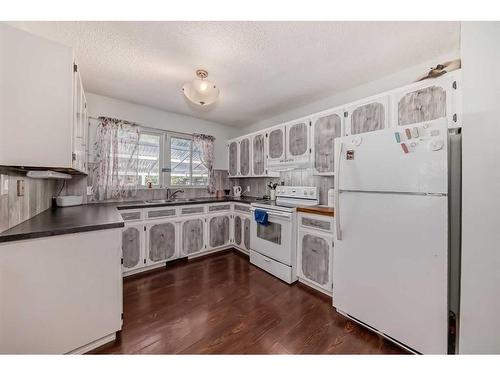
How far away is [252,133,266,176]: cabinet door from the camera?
333cm

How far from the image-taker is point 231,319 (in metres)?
1.74

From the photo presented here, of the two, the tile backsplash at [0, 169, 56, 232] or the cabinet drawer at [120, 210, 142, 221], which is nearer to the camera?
the tile backsplash at [0, 169, 56, 232]

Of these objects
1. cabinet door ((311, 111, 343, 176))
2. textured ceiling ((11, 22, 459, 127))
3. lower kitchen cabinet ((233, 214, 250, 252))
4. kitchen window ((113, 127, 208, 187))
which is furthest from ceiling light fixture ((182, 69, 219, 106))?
lower kitchen cabinet ((233, 214, 250, 252))

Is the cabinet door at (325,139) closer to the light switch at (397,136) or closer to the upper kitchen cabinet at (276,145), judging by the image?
the upper kitchen cabinet at (276,145)

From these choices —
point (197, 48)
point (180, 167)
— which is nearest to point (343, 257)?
point (197, 48)

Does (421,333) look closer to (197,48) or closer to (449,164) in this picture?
(449,164)

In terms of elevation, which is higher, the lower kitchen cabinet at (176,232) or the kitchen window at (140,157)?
the kitchen window at (140,157)

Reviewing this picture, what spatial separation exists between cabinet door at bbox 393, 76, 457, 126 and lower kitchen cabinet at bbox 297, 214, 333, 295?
1.21 meters

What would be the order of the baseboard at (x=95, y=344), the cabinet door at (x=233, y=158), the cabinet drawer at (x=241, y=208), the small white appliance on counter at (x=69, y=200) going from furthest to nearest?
the cabinet door at (x=233, y=158)
the cabinet drawer at (x=241, y=208)
the small white appliance on counter at (x=69, y=200)
the baseboard at (x=95, y=344)

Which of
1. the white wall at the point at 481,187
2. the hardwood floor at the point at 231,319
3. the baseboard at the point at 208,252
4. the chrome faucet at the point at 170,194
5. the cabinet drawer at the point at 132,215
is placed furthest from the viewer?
the chrome faucet at the point at 170,194

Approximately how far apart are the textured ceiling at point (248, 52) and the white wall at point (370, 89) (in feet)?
0.27

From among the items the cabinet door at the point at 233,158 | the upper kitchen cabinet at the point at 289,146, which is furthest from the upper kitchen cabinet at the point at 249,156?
the upper kitchen cabinet at the point at 289,146

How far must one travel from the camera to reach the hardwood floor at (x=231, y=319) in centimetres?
144

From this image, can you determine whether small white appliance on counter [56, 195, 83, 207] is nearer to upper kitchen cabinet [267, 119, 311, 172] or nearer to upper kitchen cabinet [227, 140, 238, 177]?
upper kitchen cabinet [227, 140, 238, 177]
